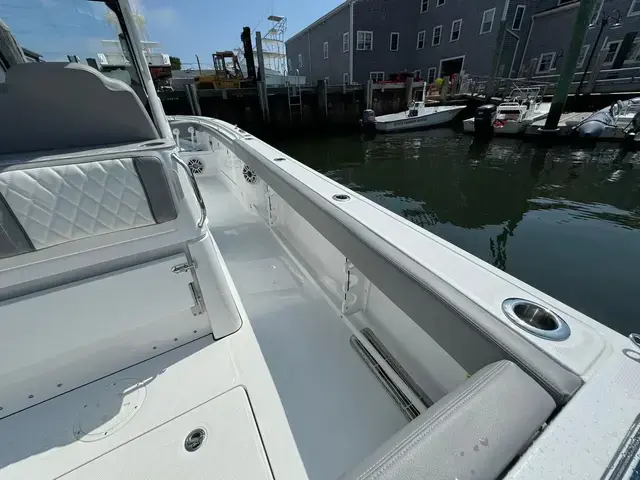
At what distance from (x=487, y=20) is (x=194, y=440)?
2139 cm

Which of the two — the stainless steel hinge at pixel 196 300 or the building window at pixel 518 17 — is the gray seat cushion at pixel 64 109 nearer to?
the stainless steel hinge at pixel 196 300

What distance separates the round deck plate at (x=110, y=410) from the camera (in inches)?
48.1

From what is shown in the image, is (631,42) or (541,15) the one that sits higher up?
(541,15)

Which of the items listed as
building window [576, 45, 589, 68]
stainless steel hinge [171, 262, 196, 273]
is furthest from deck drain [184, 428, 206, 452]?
building window [576, 45, 589, 68]

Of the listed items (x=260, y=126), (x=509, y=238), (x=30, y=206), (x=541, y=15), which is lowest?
(x=509, y=238)

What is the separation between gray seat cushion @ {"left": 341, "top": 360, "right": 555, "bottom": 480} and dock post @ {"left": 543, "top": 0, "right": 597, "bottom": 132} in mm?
12495

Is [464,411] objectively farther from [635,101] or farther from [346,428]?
[635,101]

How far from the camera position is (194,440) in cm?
118

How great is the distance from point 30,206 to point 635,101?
15.9 metres

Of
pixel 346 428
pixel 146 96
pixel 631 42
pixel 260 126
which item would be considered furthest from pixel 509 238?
pixel 631 42

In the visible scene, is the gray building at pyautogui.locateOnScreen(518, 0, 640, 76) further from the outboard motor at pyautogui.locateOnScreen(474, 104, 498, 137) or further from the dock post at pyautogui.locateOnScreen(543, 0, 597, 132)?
the outboard motor at pyautogui.locateOnScreen(474, 104, 498, 137)

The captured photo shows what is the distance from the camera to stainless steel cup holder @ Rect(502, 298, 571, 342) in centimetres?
75

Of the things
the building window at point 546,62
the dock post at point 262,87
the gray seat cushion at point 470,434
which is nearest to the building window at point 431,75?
the building window at point 546,62

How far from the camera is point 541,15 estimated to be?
48.2 ft
